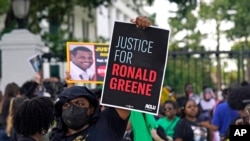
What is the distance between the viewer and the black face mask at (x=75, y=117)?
4.82 meters

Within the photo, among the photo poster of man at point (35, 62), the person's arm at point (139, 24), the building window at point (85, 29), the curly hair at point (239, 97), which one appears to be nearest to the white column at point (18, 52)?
the photo poster of man at point (35, 62)

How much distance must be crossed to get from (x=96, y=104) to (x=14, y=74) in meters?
8.83

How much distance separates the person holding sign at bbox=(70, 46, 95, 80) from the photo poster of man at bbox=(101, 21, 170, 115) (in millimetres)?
3086

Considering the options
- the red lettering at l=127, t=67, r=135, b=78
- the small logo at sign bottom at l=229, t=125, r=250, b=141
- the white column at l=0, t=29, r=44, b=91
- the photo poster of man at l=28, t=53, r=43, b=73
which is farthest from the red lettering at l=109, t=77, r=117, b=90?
the white column at l=0, t=29, r=44, b=91

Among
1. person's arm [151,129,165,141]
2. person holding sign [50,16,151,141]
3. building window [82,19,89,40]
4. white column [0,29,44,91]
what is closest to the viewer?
person holding sign [50,16,151,141]

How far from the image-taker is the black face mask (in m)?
4.82


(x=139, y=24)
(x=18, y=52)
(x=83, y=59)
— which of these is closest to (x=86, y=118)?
(x=139, y=24)

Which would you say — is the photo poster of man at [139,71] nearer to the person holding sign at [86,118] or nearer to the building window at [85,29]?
the person holding sign at [86,118]

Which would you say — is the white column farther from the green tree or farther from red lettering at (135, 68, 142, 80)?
the green tree

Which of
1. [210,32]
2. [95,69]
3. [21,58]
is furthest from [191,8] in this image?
[210,32]

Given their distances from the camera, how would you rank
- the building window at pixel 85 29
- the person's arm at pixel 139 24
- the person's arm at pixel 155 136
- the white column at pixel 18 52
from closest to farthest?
the person's arm at pixel 139 24 → the person's arm at pixel 155 136 → the white column at pixel 18 52 → the building window at pixel 85 29

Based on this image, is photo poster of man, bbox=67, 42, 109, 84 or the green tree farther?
the green tree

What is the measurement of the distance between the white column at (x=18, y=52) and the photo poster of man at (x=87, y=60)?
5160 mm

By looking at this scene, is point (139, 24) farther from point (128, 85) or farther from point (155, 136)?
point (155, 136)
